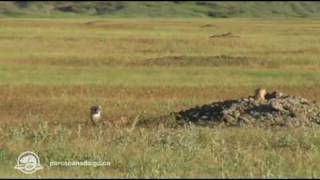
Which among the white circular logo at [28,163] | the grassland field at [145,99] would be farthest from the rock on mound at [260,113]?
the white circular logo at [28,163]

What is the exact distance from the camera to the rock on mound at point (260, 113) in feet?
58.9

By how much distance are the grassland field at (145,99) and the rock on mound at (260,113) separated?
136 centimetres

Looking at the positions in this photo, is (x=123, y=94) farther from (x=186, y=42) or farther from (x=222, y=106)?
(x=186, y=42)

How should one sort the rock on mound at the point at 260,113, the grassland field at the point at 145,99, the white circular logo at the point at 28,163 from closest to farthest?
1. the white circular logo at the point at 28,163
2. the grassland field at the point at 145,99
3. the rock on mound at the point at 260,113

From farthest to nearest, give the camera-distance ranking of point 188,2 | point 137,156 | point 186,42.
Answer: point 188,2, point 186,42, point 137,156

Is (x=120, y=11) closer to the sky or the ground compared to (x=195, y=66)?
closer to the ground

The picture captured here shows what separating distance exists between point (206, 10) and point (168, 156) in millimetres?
146259

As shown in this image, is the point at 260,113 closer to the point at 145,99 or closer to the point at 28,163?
the point at 145,99

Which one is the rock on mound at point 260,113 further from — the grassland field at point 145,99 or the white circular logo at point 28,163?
the white circular logo at point 28,163

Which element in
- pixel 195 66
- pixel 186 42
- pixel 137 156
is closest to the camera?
pixel 137 156

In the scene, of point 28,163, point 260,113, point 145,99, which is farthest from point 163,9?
point 28,163

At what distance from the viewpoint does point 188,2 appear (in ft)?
579

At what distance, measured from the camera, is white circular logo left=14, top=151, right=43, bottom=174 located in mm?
11659

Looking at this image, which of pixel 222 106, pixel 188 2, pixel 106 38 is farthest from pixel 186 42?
pixel 188 2
